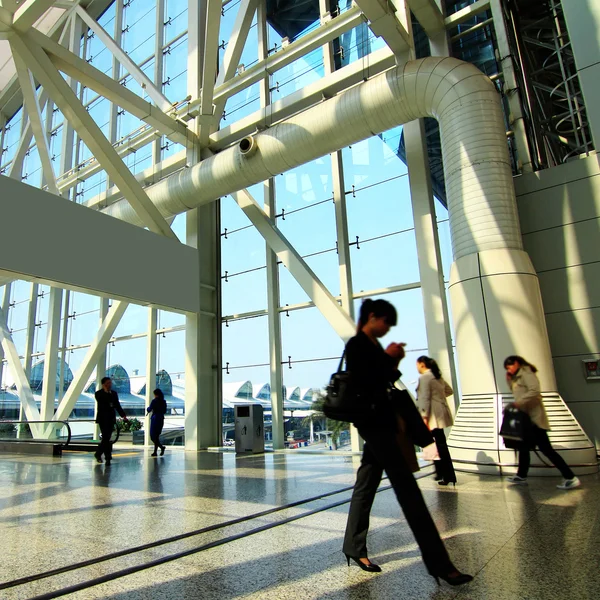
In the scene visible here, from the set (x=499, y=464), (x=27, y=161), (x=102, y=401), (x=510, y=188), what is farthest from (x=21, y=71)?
(x=27, y=161)

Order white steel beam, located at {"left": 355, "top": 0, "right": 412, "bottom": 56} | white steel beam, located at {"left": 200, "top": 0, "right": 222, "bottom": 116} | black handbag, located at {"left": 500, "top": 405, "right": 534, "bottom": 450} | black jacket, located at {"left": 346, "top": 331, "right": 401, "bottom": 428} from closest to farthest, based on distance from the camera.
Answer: black jacket, located at {"left": 346, "top": 331, "right": 401, "bottom": 428} < black handbag, located at {"left": 500, "top": 405, "right": 534, "bottom": 450} < white steel beam, located at {"left": 355, "top": 0, "right": 412, "bottom": 56} < white steel beam, located at {"left": 200, "top": 0, "right": 222, "bottom": 116}

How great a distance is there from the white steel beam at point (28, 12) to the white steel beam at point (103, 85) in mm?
233

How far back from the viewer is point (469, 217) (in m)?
7.17

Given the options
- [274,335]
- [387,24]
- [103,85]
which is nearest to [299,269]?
[274,335]

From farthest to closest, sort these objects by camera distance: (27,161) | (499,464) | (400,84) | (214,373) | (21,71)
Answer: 1. (27,161)
2. (214,373)
3. (21,71)
4. (400,84)
5. (499,464)

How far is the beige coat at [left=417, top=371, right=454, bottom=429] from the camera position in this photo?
5.72 metres

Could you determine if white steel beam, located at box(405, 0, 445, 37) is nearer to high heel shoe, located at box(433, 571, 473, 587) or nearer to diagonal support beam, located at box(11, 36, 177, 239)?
diagonal support beam, located at box(11, 36, 177, 239)

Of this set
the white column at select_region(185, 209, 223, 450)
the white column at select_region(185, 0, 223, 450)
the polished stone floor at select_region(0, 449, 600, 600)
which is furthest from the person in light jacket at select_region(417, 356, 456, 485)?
the white column at select_region(185, 0, 223, 450)

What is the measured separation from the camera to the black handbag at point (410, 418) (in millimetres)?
2742

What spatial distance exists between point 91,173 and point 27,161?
921cm

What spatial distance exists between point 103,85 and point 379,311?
10.7 metres

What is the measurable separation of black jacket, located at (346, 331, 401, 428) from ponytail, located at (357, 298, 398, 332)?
15cm

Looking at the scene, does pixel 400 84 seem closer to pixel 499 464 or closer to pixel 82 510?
pixel 499 464

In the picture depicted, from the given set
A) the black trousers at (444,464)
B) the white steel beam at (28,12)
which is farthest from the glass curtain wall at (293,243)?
the white steel beam at (28,12)
